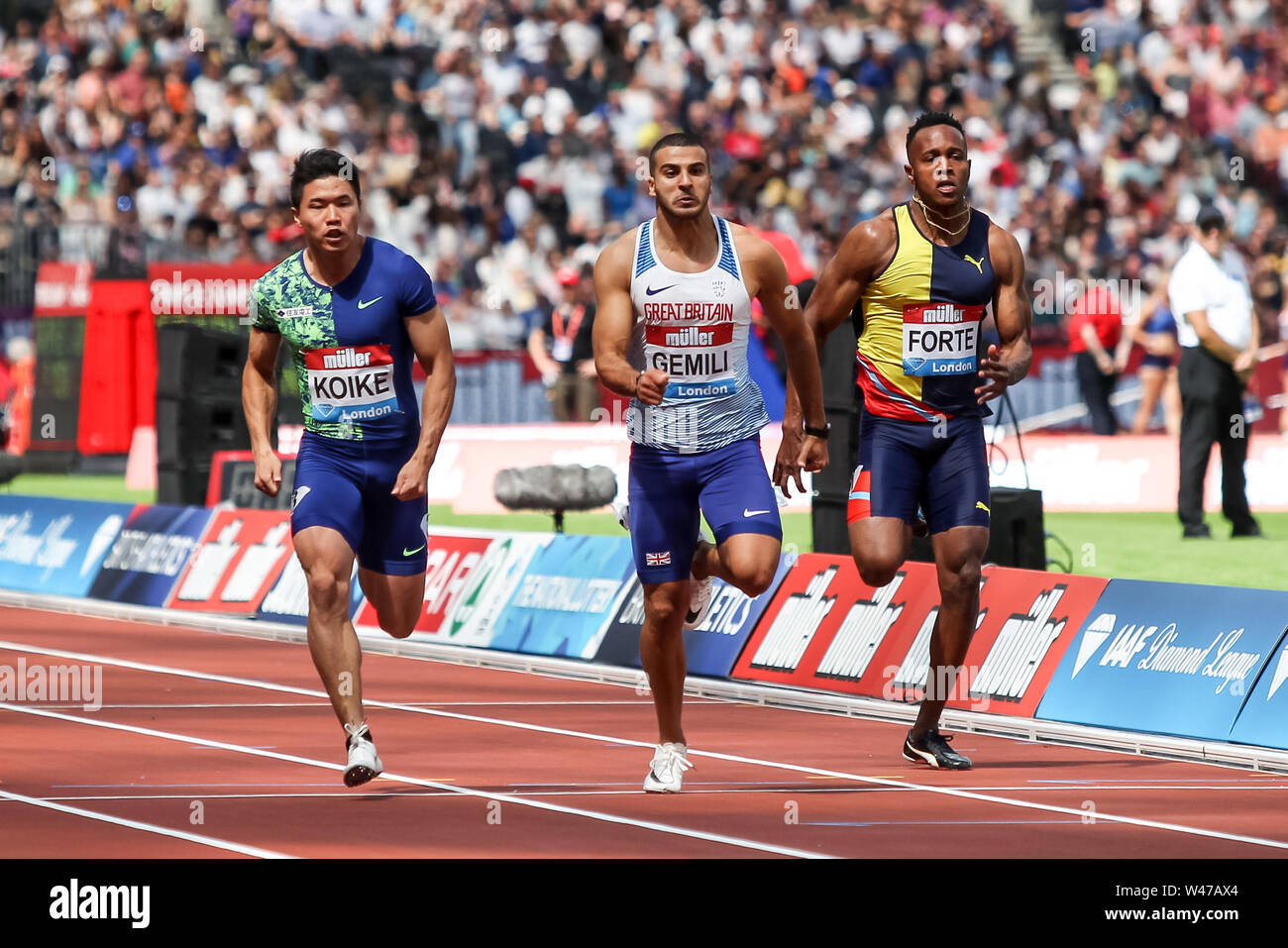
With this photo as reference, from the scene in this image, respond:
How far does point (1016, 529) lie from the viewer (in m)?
Answer: 12.9

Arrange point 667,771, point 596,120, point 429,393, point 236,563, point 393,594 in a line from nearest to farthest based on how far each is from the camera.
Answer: point 667,771
point 429,393
point 393,594
point 236,563
point 596,120

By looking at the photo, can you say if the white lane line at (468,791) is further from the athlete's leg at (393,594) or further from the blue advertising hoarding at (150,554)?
the blue advertising hoarding at (150,554)

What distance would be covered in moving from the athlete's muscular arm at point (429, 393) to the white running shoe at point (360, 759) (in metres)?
0.97

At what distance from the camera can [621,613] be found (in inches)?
545

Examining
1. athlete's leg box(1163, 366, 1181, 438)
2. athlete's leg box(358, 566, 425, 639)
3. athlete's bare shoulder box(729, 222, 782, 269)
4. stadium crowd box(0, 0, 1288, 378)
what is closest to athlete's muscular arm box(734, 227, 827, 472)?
athlete's bare shoulder box(729, 222, 782, 269)

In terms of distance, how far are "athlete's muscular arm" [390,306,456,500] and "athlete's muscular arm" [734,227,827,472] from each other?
128cm

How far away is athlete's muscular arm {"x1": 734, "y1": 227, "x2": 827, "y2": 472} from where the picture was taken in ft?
29.9

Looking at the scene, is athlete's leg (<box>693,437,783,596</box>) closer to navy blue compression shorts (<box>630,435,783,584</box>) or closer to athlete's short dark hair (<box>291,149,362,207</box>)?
navy blue compression shorts (<box>630,435,783,584</box>)

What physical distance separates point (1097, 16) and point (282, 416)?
1515cm

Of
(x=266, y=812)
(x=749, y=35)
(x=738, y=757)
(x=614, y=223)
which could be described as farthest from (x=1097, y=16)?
(x=266, y=812)

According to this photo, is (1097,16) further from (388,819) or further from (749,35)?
(388,819)

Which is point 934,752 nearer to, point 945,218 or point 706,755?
point 706,755

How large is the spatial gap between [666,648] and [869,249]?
201 cm

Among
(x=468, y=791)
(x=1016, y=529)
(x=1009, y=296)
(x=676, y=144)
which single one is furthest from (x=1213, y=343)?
(x=468, y=791)
